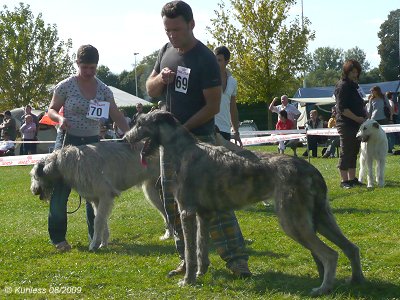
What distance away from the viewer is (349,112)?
424 inches

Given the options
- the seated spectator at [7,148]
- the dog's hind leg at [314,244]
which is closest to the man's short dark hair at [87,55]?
the dog's hind leg at [314,244]

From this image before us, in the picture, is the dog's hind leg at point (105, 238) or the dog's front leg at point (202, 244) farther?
the dog's hind leg at point (105, 238)

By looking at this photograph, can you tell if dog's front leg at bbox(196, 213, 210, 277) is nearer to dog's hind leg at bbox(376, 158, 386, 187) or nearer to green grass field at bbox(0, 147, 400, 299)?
green grass field at bbox(0, 147, 400, 299)

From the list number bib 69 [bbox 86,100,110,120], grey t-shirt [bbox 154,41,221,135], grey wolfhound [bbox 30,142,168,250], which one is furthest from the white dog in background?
grey t-shirt [bbox 154,41,221,135]

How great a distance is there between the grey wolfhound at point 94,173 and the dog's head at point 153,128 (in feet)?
5.44

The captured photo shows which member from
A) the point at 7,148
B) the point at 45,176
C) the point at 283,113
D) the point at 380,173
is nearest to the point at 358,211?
the point at 380,173

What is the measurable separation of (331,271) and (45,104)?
36233 mm

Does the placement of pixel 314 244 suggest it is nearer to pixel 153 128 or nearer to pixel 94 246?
pixel 153 128

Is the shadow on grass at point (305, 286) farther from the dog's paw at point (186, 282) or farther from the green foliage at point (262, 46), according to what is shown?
the green foliage at point (262, 46)

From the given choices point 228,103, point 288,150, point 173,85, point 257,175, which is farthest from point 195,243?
point 288,150

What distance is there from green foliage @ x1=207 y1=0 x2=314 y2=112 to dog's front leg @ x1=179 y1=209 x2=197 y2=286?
96.9 feet

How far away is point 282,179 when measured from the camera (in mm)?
4711

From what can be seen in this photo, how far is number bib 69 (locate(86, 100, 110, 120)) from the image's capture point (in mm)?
6961

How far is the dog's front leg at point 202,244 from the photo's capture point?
207 inches
